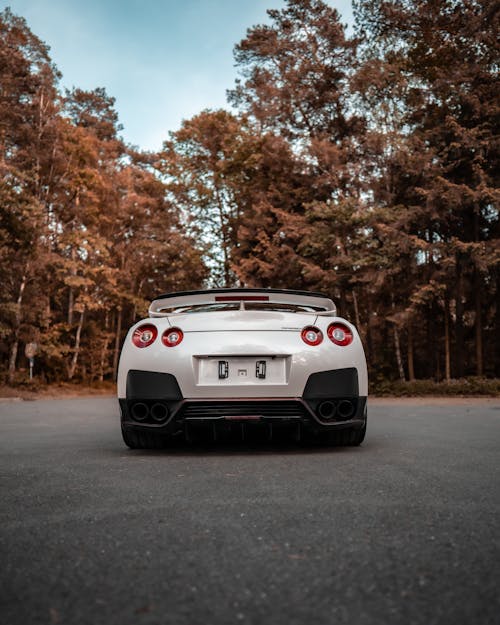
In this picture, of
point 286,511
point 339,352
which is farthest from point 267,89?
point 286,511

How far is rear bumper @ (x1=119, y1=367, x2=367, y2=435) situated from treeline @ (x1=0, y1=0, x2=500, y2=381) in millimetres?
17127

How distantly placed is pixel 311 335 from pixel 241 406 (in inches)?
31.2

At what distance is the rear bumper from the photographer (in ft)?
15.3

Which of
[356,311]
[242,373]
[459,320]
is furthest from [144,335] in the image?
[356,311]

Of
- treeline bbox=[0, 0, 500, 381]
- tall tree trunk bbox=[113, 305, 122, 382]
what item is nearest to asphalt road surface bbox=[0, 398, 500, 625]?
treeline bbox=[0, 0, 500, 381]

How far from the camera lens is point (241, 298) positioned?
523 cm

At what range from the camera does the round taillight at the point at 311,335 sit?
4.82m

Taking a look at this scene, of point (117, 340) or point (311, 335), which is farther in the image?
point (117, 340)

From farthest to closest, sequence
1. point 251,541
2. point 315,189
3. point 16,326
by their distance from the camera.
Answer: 1. point 315,189
2. point 16,326
3. point 251,541

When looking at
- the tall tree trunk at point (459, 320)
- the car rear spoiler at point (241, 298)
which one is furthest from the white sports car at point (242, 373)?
the tall tree trunk at point (459, 320)

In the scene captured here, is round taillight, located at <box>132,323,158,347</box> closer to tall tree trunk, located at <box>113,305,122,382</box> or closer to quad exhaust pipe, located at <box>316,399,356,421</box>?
quad exhaust pipe, located at <box>316,399,356,421</box>

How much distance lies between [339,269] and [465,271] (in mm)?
4797

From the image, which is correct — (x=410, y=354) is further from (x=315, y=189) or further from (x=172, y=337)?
(x=172, y=337)

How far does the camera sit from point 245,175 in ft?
101
